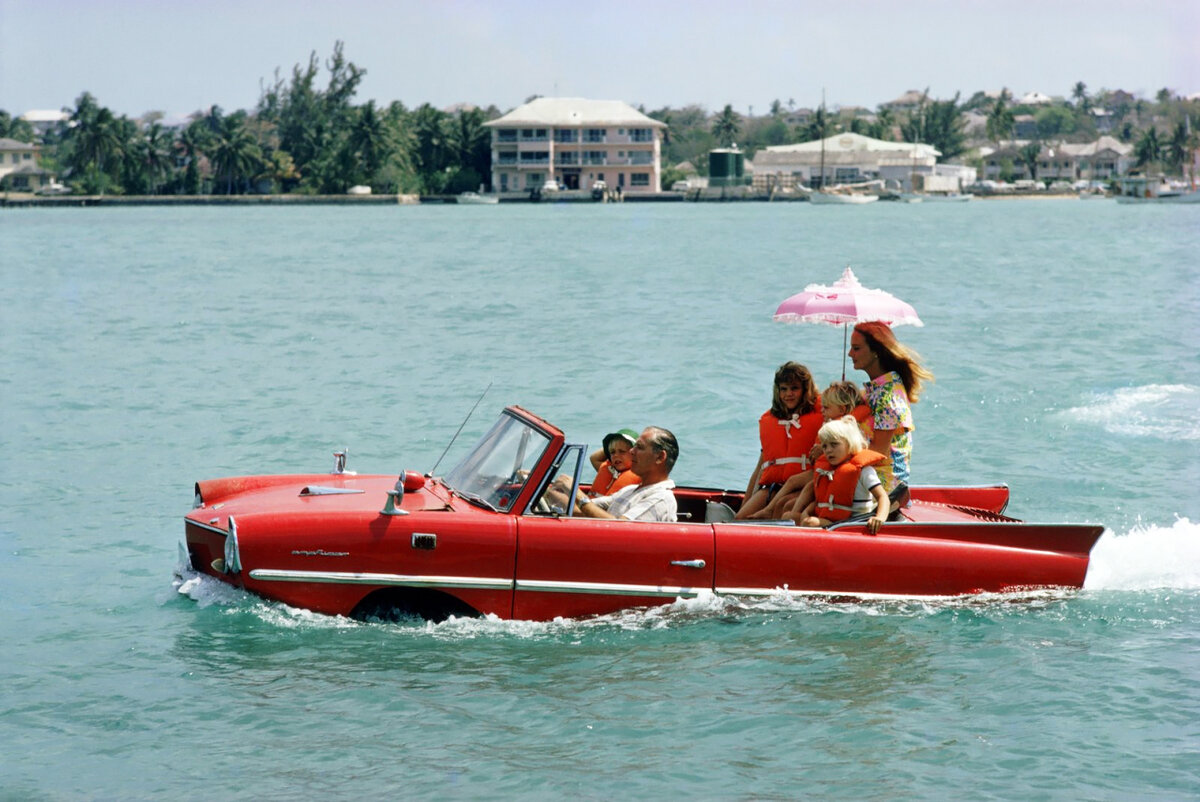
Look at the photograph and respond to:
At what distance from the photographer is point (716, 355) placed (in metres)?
26.3

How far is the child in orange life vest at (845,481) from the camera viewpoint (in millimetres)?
9242

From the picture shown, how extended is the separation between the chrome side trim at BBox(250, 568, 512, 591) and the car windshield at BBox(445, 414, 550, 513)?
18.8 inches

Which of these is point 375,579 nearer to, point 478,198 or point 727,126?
point 478,198

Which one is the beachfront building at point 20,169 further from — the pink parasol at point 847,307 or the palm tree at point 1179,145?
the pink parasol at point 847,307

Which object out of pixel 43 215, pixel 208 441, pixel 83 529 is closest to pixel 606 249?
pixel 208 441

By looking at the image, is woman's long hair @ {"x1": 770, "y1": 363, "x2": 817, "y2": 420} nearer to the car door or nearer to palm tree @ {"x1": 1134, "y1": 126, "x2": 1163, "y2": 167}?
the car door

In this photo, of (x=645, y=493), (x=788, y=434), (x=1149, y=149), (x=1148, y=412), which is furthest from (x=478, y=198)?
(x=645, y=493)

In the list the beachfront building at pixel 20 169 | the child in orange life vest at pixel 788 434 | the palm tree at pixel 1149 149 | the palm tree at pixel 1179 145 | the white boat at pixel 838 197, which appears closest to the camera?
the child in orange life vest at pixel 788 434

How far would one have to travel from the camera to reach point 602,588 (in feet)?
29.7

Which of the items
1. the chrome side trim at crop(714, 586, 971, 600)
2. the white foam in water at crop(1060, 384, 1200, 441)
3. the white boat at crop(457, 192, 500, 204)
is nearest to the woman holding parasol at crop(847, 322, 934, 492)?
the chrome side trim at crop(714, 586, 971, 600)

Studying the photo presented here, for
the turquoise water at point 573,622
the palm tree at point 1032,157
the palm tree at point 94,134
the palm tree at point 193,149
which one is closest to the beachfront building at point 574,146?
the palm tree at point 193,149

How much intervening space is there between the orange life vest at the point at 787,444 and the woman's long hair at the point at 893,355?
59 cm

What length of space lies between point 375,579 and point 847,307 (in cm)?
357

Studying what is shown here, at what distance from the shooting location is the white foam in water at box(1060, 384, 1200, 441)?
18.0 m
